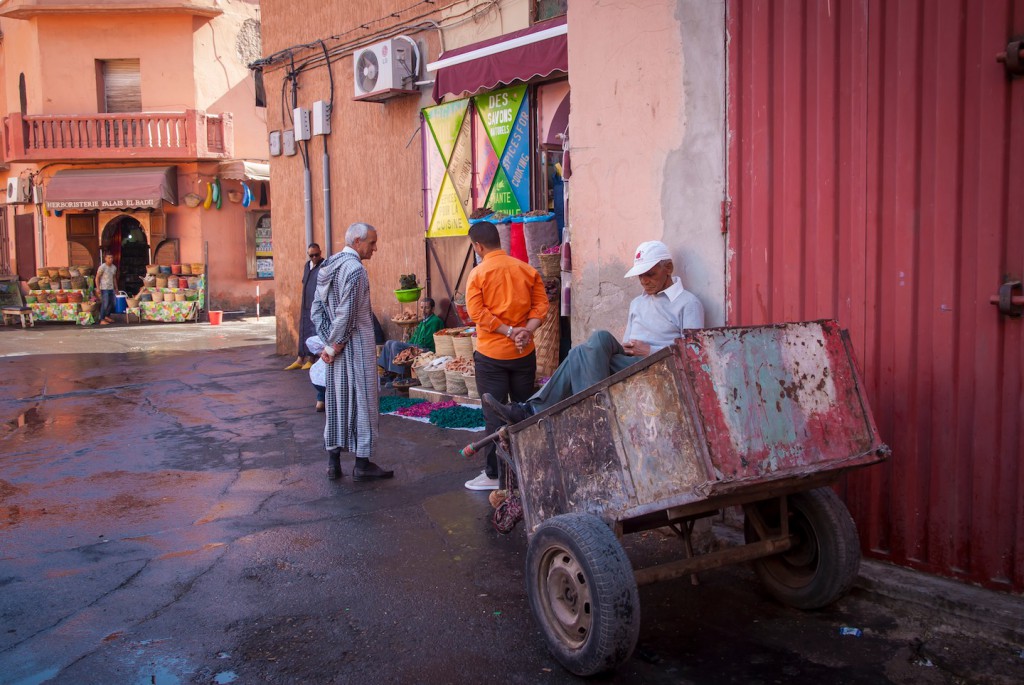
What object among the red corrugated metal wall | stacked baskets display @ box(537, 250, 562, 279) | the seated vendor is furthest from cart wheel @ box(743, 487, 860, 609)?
the seated vendor

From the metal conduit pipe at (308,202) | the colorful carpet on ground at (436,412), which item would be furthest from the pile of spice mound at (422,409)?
the metal conduit pipe at (308,202)

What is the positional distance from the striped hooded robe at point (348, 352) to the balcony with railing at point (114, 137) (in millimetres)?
20084

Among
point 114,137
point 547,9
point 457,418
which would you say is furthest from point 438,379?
point 114,137

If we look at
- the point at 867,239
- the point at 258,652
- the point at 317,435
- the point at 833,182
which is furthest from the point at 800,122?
the point at 317,435

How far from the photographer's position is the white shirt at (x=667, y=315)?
5.13 metres

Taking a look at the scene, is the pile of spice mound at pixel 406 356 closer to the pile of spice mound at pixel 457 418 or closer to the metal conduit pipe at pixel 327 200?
the pile of spice mound at pixel 457 418

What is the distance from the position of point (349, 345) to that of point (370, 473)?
1.04 metres

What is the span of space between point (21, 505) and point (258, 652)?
11.6ft

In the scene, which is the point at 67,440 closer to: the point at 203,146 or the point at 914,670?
the point at 914,670

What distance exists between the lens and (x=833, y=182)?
445 cm

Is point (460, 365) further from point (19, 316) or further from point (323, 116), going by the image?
point (19, 316)

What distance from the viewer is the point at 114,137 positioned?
2478cm

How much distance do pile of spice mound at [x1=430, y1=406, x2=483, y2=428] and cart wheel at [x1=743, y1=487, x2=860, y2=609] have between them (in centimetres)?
473

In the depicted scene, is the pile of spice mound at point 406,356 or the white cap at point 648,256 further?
the pile of spice mound at point 406,356
